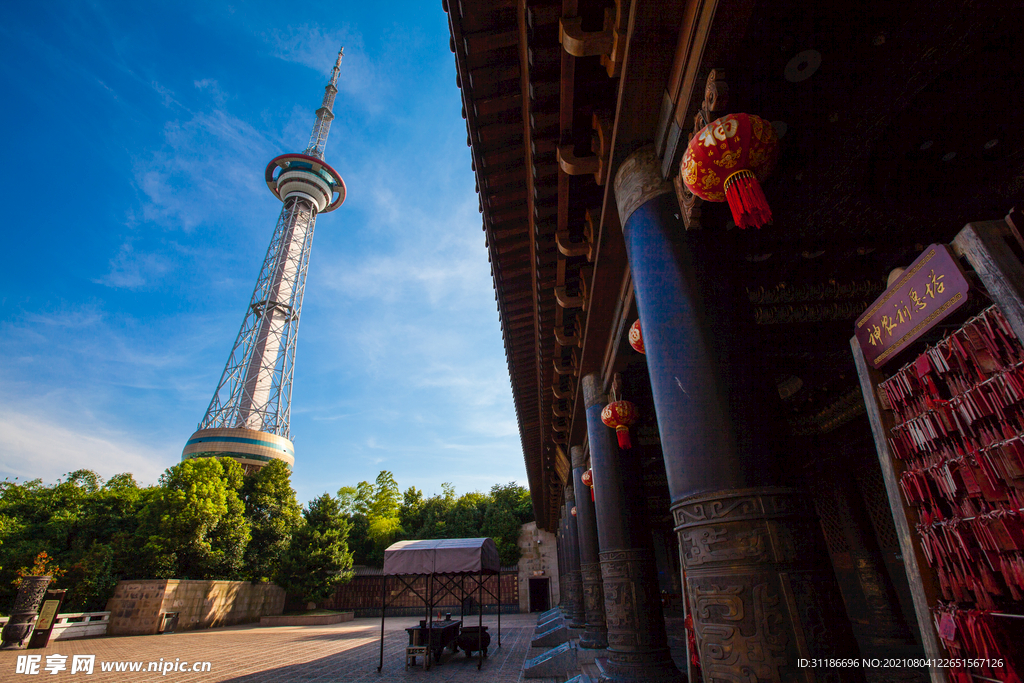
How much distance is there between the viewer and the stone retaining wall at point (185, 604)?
19344 millimetres

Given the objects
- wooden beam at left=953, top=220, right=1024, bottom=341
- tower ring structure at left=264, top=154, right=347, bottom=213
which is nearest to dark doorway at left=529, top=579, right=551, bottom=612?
wooden beam at left=953, top=220, right=1024, bottom=341

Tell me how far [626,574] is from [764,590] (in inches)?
137

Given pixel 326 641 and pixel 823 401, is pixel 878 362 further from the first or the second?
pixel 326 641

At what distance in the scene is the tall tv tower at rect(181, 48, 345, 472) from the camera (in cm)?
3755

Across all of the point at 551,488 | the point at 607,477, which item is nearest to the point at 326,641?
the point at 551,488

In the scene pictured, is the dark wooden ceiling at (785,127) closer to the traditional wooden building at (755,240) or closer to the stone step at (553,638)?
the traditional wooden building at (755,240)

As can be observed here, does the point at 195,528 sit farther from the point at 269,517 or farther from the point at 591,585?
the point at 591,585

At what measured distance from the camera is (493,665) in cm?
988

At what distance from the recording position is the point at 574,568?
523 inches

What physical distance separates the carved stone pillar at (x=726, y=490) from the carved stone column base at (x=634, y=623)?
2.85m

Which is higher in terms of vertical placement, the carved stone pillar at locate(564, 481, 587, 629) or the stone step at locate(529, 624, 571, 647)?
the carved stone pillar at locate(564, 481, 587, 629)

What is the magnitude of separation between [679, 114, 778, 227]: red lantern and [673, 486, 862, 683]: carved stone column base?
1.41 meters

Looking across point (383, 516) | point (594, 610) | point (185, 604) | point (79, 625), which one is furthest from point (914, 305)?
point (383, 516)

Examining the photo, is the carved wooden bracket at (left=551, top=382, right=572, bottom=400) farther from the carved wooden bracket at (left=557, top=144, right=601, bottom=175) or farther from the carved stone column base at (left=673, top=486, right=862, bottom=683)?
the carved stone column base at (left=673, top=486, right=862, bottom=683)
